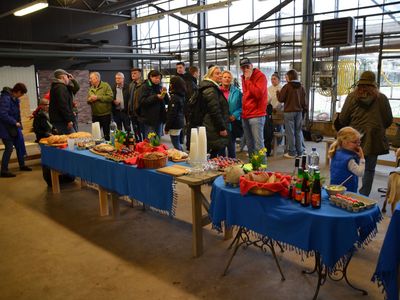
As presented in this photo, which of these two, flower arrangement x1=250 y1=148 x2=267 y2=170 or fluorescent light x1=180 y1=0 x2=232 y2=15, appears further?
fluorescent light x1=180 y1=0 x2=232 y2=15

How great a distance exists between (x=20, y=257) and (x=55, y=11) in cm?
1198

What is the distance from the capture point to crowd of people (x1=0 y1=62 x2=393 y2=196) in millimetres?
3793

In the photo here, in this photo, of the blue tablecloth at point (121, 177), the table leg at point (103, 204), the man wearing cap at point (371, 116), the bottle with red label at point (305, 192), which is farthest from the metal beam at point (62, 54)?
the bottle with red label at point (305, 192)

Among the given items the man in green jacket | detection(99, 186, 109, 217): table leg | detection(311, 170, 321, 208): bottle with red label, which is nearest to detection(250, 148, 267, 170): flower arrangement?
detection(311, 170, 321, 208): bottle with red label

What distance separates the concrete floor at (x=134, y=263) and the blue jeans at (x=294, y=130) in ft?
9.14

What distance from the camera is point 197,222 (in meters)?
3.05

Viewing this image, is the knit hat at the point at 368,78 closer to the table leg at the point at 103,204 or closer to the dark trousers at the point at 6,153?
the table leg at the point at 103,204

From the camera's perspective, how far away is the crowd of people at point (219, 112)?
3.79 metres

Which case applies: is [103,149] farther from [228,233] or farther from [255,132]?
[255,132]

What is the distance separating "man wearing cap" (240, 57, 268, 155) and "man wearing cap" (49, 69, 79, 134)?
240cm

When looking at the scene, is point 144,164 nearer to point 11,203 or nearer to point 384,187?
point 11,203

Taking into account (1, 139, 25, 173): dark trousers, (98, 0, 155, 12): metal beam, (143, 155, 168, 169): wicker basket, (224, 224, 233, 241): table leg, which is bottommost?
(224, 224, 233, 241): table leg

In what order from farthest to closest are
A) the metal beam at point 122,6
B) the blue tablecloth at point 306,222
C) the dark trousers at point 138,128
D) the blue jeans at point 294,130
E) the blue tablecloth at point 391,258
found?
the metal beam at point 122,6 < the dark trousers at point 138,128 < the blue jeans at point 294,130 < the blue tablecloth at point 306,222 < the blue tablecloth at point 391,258

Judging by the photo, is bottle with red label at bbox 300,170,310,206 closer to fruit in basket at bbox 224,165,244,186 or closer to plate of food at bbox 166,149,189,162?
fruit in basket at bbox 224,165,244,186
